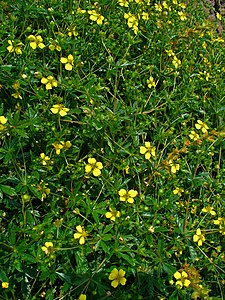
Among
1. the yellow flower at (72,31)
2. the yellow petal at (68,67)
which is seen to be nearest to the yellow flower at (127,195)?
the yellow petal at (68,67)

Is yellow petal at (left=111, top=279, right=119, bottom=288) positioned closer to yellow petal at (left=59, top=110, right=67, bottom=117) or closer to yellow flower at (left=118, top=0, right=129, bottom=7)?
yellow petal at (left=59, top=110, right=67, bottom=117)

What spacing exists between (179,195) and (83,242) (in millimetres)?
685

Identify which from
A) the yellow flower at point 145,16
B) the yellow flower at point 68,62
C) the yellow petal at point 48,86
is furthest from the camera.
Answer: the yellow flower at point 145,16

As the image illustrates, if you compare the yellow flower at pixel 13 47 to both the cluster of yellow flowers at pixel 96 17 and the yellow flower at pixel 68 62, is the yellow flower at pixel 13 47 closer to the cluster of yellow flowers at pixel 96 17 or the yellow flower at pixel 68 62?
the yellow flower at pixel 68 62

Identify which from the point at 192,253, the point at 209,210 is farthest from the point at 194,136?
the point at 192,253

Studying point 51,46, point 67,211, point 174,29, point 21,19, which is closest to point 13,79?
point 51,46

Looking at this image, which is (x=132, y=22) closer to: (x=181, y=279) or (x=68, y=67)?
(x=68, y=67)

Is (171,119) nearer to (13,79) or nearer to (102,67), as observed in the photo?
(102,67)

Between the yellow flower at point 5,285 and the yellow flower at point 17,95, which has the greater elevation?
the yellow flower at point 17,95

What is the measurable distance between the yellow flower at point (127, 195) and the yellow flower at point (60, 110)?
46 cm

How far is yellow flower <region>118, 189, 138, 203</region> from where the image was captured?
7.39 ft

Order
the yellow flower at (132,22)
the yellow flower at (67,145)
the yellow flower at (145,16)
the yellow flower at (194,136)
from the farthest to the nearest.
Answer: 1. the yellow flower at (145,16)
2. the yellow flower at (132,22)
3. the yellow flower at (194,136)
4. the yellow flower at (67,145)

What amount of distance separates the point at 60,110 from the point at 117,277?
2.72 ft

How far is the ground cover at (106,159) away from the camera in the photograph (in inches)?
82.6
